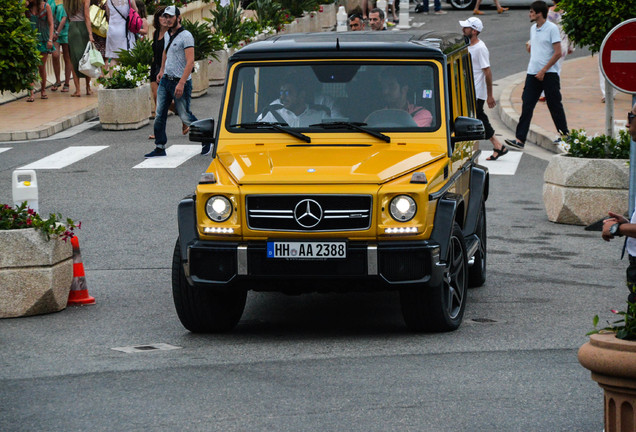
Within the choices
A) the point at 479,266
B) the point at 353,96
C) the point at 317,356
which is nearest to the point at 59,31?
the point at 479,266

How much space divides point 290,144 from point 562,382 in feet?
9.17

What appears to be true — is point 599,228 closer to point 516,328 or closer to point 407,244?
point 516,328

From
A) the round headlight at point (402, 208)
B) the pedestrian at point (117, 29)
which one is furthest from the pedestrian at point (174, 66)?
the round headlight at point (402, 208)

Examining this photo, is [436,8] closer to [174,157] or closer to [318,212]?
[174,157]

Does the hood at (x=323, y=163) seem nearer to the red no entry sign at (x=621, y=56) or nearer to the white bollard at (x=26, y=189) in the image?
the white bollard at (x=26, y=189)

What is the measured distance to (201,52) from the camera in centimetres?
Result: 2488

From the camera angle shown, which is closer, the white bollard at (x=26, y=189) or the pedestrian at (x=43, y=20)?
the white bollard at (x=26, y=189)

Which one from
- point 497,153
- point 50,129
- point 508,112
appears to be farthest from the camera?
point 508,112

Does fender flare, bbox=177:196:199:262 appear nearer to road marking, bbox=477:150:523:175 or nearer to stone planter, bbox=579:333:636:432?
stone planter, bbox=579:333:636:432

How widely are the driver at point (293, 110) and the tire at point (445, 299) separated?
4.34 ft

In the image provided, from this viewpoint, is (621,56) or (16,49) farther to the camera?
(16,49)

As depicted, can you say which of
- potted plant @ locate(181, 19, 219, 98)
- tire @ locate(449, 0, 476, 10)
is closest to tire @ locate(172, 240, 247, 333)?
potted plant @ locate(181, 19, 219, 98)

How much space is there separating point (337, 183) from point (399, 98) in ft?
4.38

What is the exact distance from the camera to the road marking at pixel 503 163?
17.4 meters
